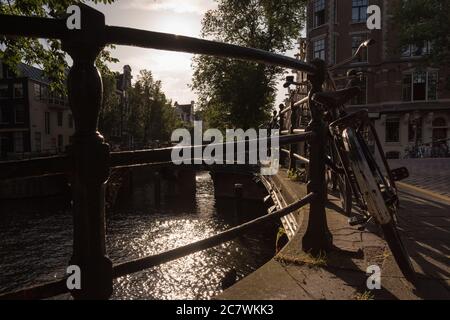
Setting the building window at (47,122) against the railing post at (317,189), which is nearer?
the railing post at (317,189)

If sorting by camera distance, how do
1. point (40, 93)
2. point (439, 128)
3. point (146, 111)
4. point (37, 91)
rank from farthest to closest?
point (146, 111)
point (40, 93)
point (37, 91)
point (439, 128)

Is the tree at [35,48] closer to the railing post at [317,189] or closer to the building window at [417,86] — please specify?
the railing post at [317,189]

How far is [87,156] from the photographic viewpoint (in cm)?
102

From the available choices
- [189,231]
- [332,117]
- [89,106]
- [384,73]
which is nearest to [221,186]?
[189,231]

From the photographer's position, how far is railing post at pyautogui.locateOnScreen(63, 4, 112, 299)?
1012 mm

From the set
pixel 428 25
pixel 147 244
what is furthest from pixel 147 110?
pixel 428 25

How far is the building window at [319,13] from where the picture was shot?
30769 mm

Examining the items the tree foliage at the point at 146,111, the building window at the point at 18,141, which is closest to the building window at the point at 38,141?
the building window at the point at 18,141

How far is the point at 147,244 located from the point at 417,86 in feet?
85.1

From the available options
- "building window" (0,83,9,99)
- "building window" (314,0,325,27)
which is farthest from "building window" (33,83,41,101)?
"building window" (314,0,325,27)

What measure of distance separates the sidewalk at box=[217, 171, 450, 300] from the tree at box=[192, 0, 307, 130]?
84.4 ft

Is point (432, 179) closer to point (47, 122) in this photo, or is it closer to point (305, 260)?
point (305, 260)

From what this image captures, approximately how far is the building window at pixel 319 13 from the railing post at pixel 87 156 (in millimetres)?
34031
